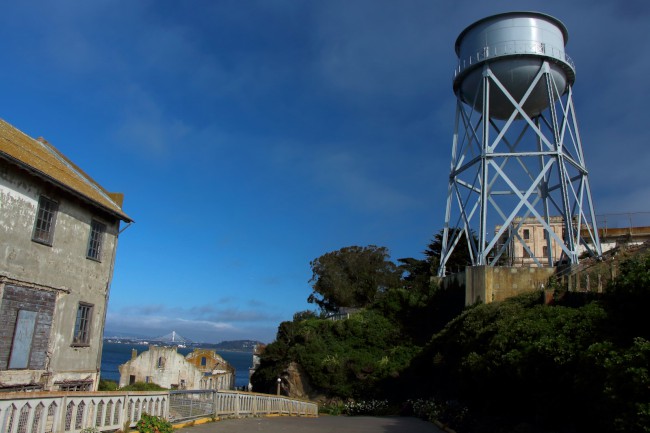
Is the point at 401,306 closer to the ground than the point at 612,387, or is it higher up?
higher up

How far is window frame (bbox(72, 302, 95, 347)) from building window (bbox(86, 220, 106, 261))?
165 centimetres

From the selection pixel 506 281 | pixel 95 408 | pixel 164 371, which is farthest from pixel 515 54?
pixel 164 371

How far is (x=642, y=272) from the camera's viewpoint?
9406 millimetres

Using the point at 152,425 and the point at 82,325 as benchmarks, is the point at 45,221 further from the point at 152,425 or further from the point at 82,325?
the point at 152,425

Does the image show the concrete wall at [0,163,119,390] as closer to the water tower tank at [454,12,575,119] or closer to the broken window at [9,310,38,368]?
the broken window at [9,310,38,368]

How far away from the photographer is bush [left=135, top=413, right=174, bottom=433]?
9141mm

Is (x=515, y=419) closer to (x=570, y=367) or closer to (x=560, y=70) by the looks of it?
(x=570, y=367)

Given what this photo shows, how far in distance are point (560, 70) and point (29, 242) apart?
2510 cm

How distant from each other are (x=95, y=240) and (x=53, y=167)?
2.77 metres

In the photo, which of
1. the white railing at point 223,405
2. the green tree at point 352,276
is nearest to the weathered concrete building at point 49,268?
the white railing at point 223,405

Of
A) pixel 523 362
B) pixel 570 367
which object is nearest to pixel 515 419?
pixel 523 362

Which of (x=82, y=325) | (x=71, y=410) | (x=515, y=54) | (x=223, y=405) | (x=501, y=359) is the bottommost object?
(x=223, y=405)

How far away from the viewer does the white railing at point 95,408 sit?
279 inches

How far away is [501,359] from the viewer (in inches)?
516
